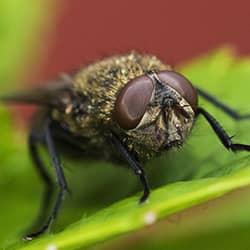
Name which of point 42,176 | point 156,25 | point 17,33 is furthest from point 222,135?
point 156,25

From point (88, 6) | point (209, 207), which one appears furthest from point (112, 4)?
point (209, 207)

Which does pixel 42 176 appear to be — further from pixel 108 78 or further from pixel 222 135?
pixel 222 135

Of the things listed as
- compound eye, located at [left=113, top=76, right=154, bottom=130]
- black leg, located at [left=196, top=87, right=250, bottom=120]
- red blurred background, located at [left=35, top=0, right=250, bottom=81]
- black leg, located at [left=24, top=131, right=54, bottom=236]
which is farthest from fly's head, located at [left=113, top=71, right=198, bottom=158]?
red blurred background, located at [left=35, top=0, right=250, bottom=81]

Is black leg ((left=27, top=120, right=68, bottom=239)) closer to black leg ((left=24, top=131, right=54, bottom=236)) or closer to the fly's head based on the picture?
black leg ((left=24, top=131, right=54, bottom=236))

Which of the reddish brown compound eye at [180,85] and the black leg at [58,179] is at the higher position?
the reddish brown compound eye at [180,85]

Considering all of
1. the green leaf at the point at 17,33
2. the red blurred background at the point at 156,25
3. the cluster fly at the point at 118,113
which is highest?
the green leaf at the point at 17,33

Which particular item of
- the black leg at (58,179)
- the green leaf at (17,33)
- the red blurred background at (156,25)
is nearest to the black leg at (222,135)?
the black leg at (58,179)

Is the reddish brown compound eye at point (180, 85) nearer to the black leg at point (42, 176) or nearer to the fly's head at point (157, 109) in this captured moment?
the fly's head at point (157, 109)
